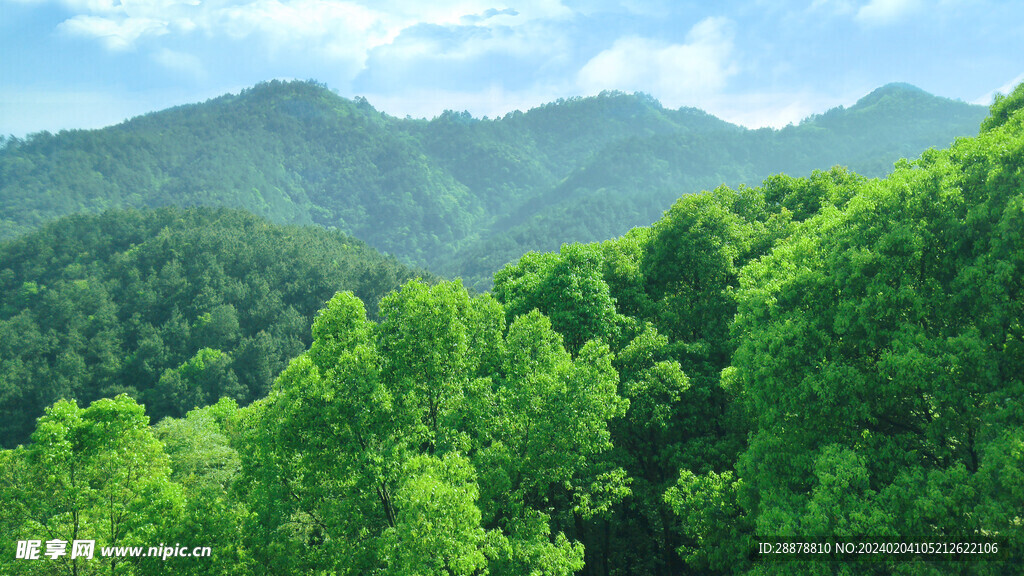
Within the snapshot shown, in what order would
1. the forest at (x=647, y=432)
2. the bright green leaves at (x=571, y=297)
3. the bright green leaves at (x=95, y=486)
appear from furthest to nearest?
the bright green leaves at (x=571, y=297)
the bright green leaves at (x=95, y=486)
the forest at (x=647, y=432)

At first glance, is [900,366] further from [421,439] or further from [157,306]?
[157,306]

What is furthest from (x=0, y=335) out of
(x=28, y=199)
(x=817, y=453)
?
(x=28, y=199)

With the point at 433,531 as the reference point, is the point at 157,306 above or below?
above

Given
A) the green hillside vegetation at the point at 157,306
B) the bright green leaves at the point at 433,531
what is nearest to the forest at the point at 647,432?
the bright green leaves at the point at 433,531

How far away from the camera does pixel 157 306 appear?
274 feet

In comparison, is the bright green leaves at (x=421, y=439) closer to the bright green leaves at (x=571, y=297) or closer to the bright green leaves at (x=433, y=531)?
the bright green leaves at (x=433, y=531)

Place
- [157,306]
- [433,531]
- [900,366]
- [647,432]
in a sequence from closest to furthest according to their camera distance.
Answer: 1. [433,531]
2. [900,366]
3. [647,432]
4. [157,306]

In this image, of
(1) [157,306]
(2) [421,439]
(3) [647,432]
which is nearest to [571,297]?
(3) [647,432]

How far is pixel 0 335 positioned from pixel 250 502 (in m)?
78.2

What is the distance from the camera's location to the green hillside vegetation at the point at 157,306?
225ft

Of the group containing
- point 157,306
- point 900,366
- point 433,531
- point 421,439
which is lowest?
point 433,531

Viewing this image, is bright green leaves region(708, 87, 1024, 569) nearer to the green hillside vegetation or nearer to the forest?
the forest

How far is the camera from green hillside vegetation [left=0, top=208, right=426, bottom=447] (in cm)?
6862

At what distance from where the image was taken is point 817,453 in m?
13.7
